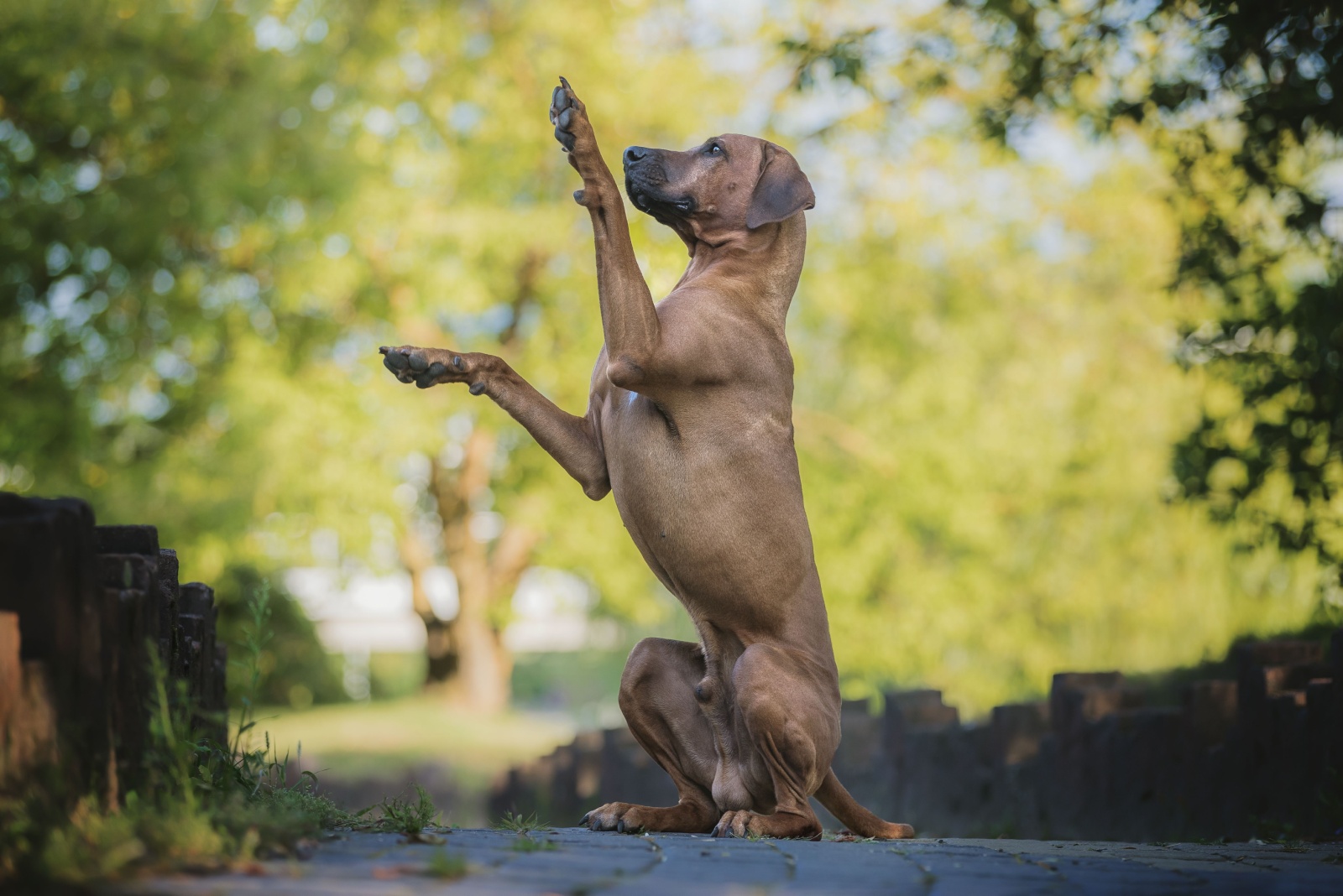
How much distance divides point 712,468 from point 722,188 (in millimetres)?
1100

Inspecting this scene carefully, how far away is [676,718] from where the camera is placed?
15.4ft

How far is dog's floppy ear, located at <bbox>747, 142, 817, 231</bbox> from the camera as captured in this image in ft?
15.7

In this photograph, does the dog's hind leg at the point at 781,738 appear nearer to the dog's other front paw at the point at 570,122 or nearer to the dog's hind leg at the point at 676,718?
the dog's hind leg at the point at 676,718

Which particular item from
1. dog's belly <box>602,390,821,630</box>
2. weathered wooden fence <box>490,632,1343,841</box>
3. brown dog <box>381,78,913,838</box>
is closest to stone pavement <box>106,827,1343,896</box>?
brown dog <box>381,78,913,838</box>

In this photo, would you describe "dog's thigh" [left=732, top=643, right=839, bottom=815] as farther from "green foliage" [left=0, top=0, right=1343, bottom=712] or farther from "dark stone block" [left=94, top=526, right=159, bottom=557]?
"green foliage" [left=0, top=0, right=1343, bottom=712]

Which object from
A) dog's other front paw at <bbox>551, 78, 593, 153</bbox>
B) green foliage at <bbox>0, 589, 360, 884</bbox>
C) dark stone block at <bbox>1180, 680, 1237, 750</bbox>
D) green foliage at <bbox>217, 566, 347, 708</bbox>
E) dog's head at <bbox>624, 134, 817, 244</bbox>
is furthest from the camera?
green foliage at <bbox>217, 566, 347, 708</bbox>

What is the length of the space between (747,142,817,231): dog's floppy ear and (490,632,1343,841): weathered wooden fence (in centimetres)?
279

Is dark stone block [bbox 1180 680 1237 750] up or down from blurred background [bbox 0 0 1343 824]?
down

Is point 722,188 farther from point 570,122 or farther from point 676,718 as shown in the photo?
point 676,718

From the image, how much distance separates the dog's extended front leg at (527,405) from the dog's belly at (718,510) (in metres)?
0.25

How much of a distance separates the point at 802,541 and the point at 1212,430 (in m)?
5.19

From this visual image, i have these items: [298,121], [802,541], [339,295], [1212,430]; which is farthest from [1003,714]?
[339,295]

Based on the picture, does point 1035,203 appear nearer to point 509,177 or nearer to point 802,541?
point 509,177

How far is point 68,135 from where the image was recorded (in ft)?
41.5
